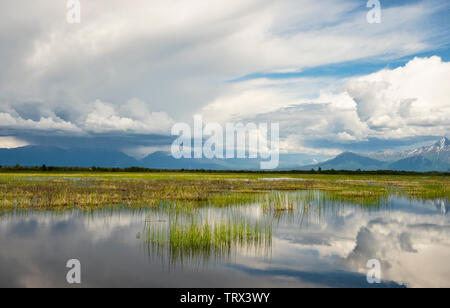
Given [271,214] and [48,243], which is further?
[271,214]

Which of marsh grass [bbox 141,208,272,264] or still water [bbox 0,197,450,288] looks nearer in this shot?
still water [bbox 0,197,450,288]

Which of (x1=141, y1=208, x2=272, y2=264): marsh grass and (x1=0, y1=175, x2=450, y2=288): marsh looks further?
(x1=141, y1=208, x2=272, y2=264): marsh grass

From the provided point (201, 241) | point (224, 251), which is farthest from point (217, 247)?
point (201, 241)

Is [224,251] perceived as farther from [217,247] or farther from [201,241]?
[201,241]

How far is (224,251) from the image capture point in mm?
13297

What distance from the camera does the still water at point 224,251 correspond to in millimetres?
10672

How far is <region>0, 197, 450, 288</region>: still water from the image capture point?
10672mm

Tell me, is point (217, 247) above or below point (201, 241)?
below

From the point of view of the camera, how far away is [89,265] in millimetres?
12055

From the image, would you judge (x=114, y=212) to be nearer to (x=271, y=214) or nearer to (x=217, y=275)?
(x=271, y=214)
